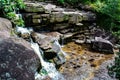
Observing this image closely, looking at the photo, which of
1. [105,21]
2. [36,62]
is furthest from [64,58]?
[105,21]

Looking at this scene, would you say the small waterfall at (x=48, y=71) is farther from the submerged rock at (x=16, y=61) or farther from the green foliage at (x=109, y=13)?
the green foliage at (x=109, y=13)

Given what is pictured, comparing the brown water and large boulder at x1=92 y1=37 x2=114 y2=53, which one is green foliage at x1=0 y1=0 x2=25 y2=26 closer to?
the brown water

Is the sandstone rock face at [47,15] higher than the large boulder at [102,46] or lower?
higher

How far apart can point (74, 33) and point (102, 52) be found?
3.10 m

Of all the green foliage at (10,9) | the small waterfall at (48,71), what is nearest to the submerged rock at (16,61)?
the small waterfall at (48,71)

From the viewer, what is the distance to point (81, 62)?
47.3 feet

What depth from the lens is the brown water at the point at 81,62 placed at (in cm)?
1301

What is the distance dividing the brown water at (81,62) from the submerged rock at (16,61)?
216 inches

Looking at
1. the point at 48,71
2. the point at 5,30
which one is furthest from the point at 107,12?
the point at 5,30

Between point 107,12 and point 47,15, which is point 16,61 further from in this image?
point 107,12

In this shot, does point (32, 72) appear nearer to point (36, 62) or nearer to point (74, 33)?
point (36, 62)

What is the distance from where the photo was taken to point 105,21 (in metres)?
21.6

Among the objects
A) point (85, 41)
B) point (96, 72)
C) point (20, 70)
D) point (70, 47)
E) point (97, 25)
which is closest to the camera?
point (20, 70)

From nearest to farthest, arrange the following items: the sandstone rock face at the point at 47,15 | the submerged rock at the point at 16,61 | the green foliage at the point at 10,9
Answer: the submerged rock at the point at 16,61 → the green foliage at the point at 10,9 → the sandstone rock face at the point at 47,15
